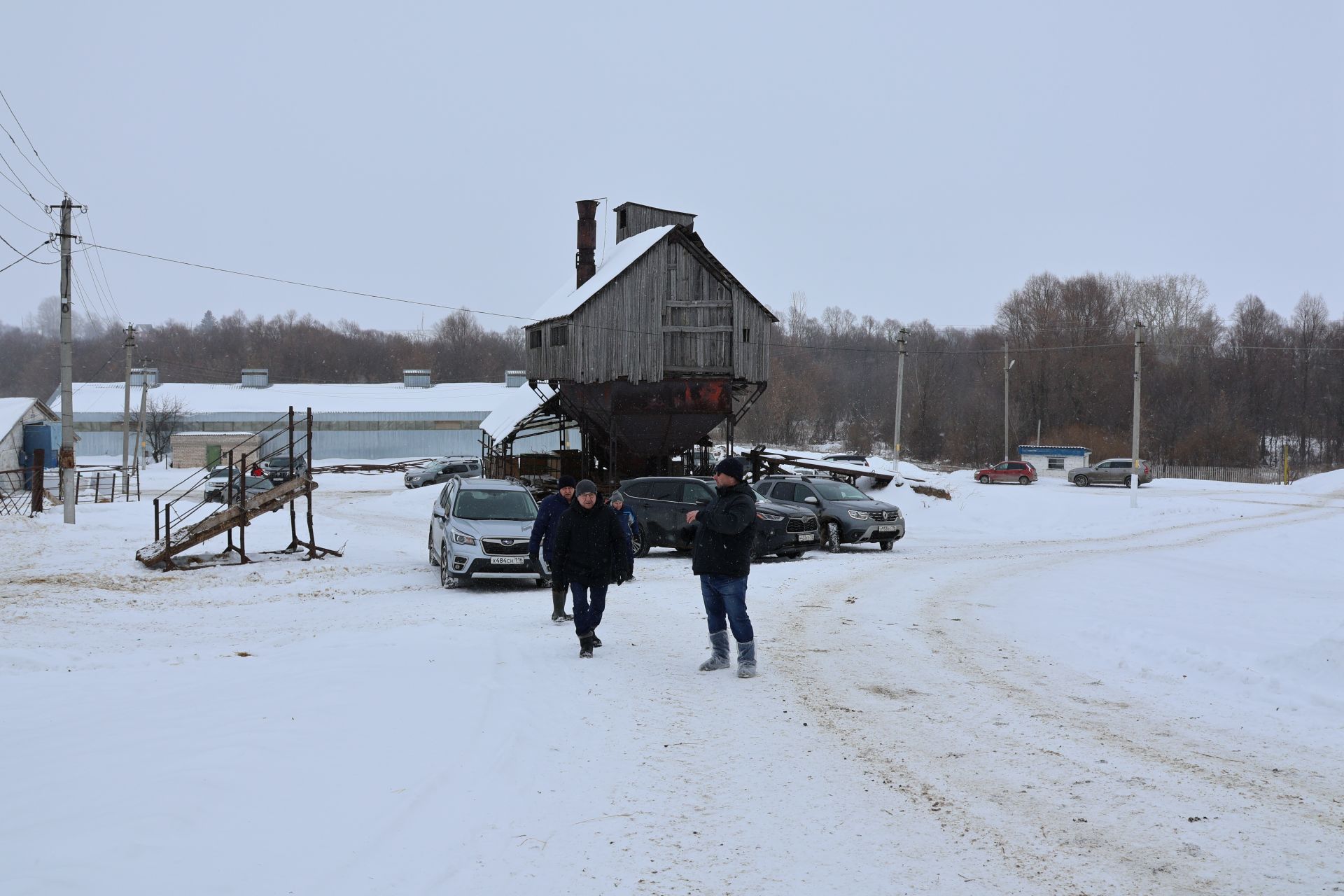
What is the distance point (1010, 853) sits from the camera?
493 cm

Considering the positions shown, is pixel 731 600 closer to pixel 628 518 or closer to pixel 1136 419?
pixel 628 518

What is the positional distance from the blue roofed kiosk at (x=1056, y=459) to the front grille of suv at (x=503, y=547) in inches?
2247

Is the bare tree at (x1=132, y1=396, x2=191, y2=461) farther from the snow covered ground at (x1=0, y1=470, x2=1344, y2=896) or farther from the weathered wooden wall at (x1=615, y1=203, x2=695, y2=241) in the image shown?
the snow covered ground at (x1=0, y1=470, x2=1344, y2=896)

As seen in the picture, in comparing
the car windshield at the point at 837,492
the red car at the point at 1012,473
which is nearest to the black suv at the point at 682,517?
the car windshield at the point at 837,492

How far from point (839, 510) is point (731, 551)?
1393 centimetres

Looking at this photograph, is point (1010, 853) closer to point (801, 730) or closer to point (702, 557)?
point (801, 730)

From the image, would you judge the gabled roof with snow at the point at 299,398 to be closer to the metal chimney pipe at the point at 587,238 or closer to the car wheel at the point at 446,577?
the metal chimney pipe at the point at 587,238

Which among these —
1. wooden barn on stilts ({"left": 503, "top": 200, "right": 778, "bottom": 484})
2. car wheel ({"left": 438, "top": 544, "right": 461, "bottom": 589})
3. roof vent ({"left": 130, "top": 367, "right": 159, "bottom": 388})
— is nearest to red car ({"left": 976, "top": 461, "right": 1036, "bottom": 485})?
wooden barn on stilts ({"left": 503, "top": 200, "right": 778, "bottom": 484})

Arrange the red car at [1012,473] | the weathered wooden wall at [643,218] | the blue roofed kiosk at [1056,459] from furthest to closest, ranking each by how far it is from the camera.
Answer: the blue roofed kiosk at [1056,459] < the red car at [1012,473] < the weathered wooden wall at [643,218]

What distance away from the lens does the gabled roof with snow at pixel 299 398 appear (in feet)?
245

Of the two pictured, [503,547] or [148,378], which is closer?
[503,547]

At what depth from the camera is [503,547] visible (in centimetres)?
1548

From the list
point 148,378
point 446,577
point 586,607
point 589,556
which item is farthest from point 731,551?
point 148,378

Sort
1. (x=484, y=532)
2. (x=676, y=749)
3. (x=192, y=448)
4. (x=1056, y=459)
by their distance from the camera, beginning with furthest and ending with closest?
(x=192, y=448), (x=1056, y=459), (x=484, y=532), (x=676, y=749)
